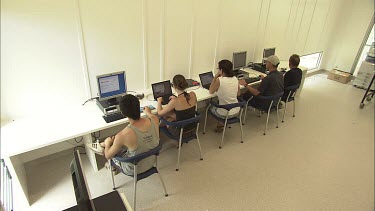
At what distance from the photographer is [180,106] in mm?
2598

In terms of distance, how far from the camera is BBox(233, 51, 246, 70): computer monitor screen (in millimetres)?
3969

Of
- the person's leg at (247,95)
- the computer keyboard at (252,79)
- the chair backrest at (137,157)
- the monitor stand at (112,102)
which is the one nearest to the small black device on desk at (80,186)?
the chair backrest at (137,157)

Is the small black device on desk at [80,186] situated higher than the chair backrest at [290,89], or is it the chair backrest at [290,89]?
the small black device on desk at [80,186]

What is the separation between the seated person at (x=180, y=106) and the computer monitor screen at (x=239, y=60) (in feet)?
5.26

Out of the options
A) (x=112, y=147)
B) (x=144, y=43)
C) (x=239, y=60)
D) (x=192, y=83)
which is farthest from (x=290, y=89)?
(x=112, y=147)

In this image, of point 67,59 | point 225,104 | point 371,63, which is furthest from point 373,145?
point 371,63

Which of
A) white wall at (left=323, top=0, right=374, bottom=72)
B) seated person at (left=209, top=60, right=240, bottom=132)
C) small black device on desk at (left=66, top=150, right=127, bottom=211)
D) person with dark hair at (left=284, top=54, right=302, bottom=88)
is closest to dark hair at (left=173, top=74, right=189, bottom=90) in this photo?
seated person at (left=209, top=60, right=240, bottom=132)

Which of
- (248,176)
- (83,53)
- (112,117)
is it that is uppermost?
(83,53)

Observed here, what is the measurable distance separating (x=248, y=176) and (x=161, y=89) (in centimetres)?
152

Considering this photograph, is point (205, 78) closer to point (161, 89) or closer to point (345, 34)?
point (161, 89)

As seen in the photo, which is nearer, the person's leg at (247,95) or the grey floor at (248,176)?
the grey floor at (248,176)

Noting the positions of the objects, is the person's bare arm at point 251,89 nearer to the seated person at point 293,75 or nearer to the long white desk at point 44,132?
the seated person at point 293,75

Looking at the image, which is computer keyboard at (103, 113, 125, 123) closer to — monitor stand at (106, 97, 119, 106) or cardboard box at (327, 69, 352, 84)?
monitor stand at (106, 97, 119, 106)

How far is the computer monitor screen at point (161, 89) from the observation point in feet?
9.81
